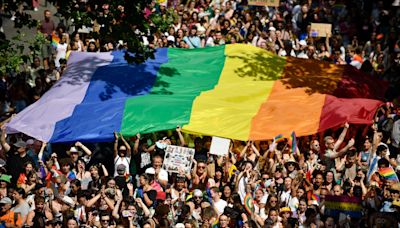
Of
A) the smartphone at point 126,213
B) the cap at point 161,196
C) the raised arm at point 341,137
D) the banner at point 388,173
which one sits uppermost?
the banner at point 388,173

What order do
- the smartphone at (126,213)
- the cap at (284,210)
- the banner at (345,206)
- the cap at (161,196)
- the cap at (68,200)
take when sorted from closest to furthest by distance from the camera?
the banner at (345,206), the smartphone at (126,213), the cap at (284,210), the cap at (68,200), the cap at (161,196)

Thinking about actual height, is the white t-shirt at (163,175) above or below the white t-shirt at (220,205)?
below

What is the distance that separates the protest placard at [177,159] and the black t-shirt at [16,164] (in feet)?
7.14

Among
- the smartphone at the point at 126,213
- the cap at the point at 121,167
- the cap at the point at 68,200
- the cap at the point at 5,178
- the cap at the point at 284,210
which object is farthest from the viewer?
the cap at the point at 121,167

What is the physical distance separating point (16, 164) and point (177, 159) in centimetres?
257

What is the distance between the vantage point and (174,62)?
22094 millimetres

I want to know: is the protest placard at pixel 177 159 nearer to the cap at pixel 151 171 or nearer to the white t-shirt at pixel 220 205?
the cap at pixel 151 171

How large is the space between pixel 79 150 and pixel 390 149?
5252mm

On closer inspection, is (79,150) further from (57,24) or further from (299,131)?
(57,24)

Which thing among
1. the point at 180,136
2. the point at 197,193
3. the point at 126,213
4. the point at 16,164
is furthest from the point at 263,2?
the point at 126,213

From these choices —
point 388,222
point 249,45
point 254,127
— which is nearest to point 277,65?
point 249,45

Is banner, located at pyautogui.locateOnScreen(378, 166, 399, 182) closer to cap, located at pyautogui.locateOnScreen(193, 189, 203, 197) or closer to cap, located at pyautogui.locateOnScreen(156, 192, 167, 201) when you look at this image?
cap, located at pyautogui.locateOnScreen(193, 189, 203, 197)

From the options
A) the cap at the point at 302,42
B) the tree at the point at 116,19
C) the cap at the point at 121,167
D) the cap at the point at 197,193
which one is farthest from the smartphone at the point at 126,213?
the cap at the point at 302,42

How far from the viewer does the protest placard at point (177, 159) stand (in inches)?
683
